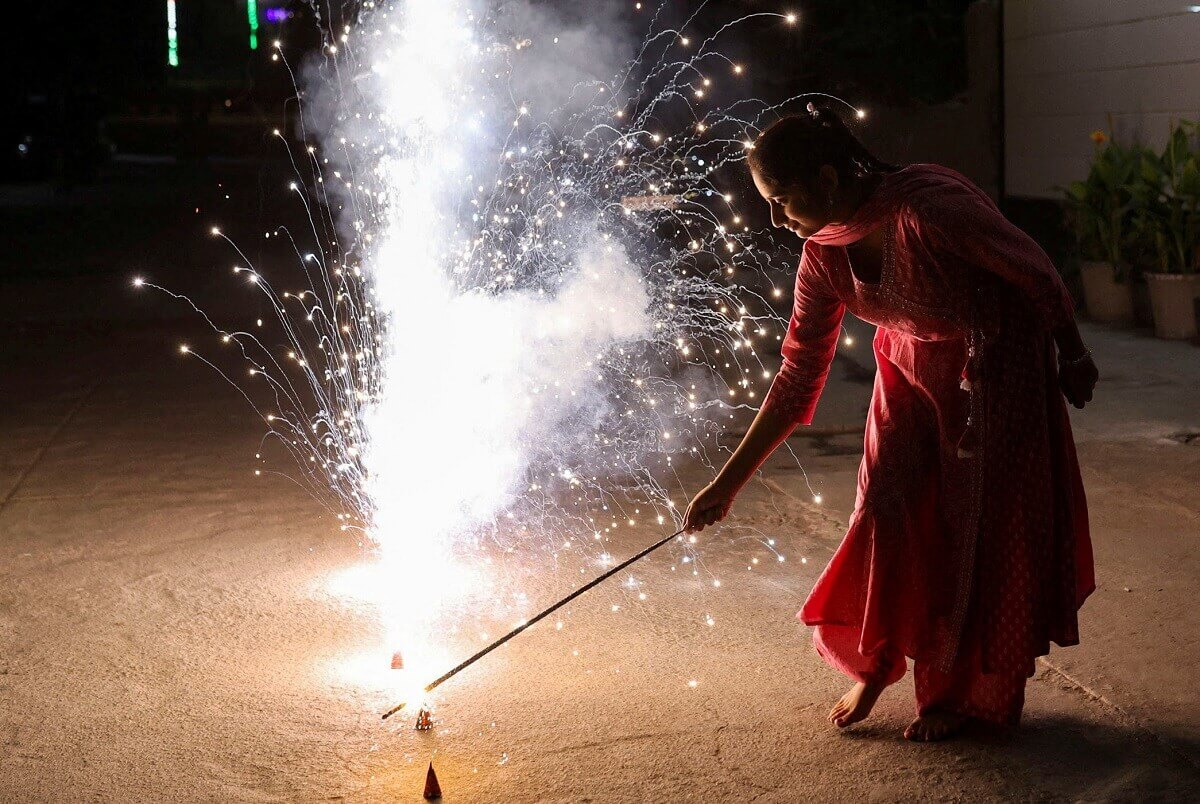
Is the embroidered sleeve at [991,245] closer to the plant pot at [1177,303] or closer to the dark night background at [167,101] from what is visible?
Result: the dark night background at [167,101]

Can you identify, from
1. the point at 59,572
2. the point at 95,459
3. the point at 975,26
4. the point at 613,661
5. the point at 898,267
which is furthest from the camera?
the point at 975,26

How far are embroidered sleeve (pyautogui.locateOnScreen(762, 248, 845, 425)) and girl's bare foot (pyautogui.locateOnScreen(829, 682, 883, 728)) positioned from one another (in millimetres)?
705

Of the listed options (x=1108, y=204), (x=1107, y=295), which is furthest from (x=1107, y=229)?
(x=1107, y=295)

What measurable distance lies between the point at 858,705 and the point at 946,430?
29.0 inches

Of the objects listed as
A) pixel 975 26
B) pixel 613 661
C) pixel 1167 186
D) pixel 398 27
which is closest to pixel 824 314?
pixel 613 661

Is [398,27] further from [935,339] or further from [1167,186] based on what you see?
[1167,186]

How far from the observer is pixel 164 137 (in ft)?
180

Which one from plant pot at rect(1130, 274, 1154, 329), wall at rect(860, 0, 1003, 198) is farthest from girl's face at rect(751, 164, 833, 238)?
wall at rect(860, 0, 1003, 198)

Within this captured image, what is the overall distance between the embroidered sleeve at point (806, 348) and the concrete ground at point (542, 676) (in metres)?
0.81

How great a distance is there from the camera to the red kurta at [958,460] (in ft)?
9.80

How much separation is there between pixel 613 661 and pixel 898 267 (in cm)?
149

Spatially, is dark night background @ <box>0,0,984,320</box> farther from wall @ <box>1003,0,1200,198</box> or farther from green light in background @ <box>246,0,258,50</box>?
wall @ <box>1003,0,1200,198</box>

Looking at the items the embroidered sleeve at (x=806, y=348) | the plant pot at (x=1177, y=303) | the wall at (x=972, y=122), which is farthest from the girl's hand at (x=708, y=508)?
the wall at (x=972, y=122)

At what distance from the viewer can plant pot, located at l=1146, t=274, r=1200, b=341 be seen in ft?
31.3
